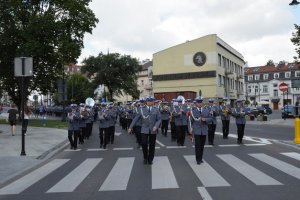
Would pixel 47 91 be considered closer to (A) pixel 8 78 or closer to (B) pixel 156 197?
(A) pixel 8 78

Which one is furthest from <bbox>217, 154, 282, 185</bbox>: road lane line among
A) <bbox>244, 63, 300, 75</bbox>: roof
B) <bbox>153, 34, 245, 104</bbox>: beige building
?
<bbox>244, 63, 300, 75</bbox>: roof

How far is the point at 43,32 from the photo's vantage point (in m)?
40.3

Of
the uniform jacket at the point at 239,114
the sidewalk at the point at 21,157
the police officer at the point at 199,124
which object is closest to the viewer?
the sidewalk at the point at 21,157

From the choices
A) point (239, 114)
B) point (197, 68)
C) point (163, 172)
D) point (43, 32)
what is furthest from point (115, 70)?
point (163, 172)

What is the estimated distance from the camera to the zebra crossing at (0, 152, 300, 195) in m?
9.55

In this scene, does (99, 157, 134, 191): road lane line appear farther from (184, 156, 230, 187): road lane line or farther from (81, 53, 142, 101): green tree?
(81, 53, 142, 101): green tree

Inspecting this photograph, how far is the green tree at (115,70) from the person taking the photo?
85.1m

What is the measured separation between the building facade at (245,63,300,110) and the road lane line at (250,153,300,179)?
9724 cm

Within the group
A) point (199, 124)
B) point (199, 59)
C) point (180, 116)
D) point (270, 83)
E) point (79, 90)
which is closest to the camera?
point (199, 124)

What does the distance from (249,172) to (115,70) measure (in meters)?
74.1

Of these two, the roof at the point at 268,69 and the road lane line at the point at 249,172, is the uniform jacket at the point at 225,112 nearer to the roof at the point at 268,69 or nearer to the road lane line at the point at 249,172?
the road lane line at the point at 249,172

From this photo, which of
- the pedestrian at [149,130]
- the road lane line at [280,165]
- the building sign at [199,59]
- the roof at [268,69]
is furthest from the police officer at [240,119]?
the roof at [268,69]

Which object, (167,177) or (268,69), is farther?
(268,69)

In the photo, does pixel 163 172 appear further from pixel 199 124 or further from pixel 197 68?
pixel 197 68
